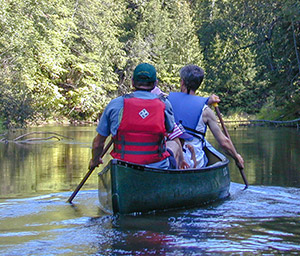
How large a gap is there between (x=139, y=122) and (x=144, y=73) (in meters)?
0.46

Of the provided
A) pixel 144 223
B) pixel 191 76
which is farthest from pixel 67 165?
pixel 144 223

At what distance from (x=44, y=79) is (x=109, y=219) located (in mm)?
22121

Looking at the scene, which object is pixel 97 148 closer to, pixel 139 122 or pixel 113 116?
pixel 113 116

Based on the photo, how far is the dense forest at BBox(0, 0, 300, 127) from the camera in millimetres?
19781

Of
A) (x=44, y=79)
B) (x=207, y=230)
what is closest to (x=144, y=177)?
(x=207, y=230)

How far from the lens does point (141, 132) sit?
547cm

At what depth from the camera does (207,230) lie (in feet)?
16.7

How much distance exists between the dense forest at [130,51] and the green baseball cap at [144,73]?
12.1m

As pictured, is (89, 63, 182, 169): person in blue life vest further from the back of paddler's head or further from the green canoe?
the green canoe

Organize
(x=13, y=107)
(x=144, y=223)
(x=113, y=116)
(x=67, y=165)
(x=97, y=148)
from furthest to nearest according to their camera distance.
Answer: (x=13, y=107), (x=67, y=165), (x=97, y=148), (x=113, y=116), (x=144, y=223)

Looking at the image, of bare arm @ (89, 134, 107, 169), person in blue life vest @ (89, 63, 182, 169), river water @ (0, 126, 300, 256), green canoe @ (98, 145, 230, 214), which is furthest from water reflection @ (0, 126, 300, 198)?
person in blue life vest @ (89, 63, 182, 169)

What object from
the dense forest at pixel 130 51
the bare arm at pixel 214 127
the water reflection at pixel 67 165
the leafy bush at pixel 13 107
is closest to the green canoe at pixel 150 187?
the bare arm at pixel 214 127

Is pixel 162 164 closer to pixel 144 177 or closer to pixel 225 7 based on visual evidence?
pixel 144 177

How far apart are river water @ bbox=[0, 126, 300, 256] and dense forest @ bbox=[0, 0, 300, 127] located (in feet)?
34.0
